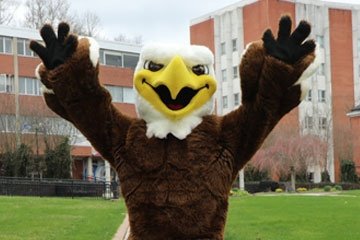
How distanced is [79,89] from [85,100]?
0.09 m

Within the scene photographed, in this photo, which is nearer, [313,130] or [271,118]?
[271,118]

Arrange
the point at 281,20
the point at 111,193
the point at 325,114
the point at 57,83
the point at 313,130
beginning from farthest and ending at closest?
1. the point at 325,114
2. the point at 313,130
3. the point at 111,193
4. the point at 57,83
5. the point at 281,20

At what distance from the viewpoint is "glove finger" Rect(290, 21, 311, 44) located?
3377 mm

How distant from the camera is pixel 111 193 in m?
27.3

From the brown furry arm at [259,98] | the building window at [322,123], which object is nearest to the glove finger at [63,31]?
the brown furry arm at [259,98]

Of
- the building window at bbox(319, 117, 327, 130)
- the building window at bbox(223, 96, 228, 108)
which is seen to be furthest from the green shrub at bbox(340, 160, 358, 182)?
the building window at bbox(223, 96, 228, 108)

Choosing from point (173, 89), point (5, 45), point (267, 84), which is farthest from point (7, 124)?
point (267, 84)

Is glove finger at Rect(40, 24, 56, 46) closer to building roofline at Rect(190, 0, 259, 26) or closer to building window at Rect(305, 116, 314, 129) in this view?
building window at Rect(305, 116, 314, 129)

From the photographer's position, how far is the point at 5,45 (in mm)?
42219

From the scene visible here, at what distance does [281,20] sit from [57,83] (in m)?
1.32

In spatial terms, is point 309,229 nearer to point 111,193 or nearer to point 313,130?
point 111,193

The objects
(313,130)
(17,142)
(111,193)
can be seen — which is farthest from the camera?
(313,130)

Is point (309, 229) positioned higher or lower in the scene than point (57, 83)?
lower

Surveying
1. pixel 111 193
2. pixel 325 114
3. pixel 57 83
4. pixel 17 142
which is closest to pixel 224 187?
pixel 57 83
